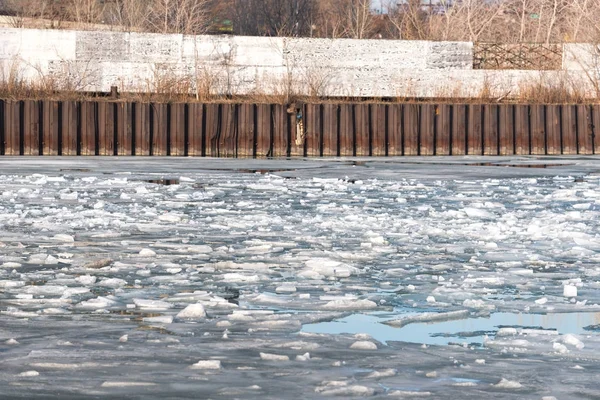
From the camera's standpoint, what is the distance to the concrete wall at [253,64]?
31.7 m

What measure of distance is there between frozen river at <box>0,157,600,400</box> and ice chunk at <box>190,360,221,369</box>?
12 mm

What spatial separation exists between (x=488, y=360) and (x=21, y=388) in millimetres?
1967

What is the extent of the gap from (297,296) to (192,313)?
2.99 ft

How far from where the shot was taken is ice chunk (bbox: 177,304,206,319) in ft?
20.1

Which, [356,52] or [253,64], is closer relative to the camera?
[253,64]

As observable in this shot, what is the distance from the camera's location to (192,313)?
6.14 m

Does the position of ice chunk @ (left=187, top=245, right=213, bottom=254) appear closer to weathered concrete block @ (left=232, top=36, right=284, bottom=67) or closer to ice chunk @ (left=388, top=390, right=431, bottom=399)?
ice chunk @ (left=388, top=390, right=431, bottom=399)

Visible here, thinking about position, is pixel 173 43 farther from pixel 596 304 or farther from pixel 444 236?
pixel 596 304

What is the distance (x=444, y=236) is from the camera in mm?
10141

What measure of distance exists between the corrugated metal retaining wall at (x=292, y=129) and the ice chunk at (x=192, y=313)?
20.2 m

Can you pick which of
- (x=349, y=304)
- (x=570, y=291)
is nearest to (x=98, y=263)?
(x=349, y=304)

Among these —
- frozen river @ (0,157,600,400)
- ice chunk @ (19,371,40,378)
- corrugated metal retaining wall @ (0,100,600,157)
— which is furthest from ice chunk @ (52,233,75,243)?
corrugated metal retaining wall @ (0,100,600,157)

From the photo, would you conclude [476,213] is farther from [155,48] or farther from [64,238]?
[155,48]

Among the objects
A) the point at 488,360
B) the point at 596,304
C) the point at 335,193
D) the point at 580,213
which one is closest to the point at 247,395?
the point at 488,360
